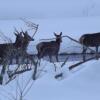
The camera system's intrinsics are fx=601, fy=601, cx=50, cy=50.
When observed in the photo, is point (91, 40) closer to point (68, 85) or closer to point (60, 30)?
point (60, 30)

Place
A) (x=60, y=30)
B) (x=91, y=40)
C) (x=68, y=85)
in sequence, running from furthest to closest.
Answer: (x=60, y=30)
(x=91, y=40)
(x=68, y=85)

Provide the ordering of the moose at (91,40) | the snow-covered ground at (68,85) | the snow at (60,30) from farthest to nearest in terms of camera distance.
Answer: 1. the moose at (91,40)
2. the snow at (60,30)
3. the snow-covered ground at (68,85)

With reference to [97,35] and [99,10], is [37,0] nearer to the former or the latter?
[99,10]

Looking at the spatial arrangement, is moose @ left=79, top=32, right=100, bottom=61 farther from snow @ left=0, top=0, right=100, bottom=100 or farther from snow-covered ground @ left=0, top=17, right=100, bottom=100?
snow-covered ground @ left=0, top=17, right=100, bottom=100

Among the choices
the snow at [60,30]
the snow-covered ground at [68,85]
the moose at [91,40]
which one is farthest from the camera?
the moose at [91,40]

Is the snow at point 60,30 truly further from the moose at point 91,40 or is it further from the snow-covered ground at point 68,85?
the moose at point 91,40

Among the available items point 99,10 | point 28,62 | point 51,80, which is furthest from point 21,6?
point 51,80

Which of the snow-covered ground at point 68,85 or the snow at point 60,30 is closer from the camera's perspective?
the snow-covered ground at point 68,85

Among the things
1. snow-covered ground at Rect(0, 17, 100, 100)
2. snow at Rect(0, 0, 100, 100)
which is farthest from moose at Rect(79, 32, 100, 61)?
snow-covered ground at Rect(0, 17, 100, 100)

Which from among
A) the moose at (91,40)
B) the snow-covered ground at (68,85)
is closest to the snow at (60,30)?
the snow-covered ground at (68,85)

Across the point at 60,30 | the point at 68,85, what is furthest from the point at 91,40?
the point at 68,85

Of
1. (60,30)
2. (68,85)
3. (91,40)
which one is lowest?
(60,30)

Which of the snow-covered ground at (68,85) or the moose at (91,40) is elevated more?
the snow-covered ground at (68,85)

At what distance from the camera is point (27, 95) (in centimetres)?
808
